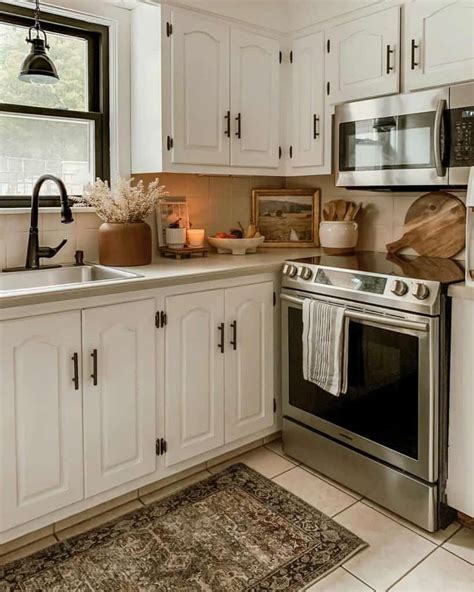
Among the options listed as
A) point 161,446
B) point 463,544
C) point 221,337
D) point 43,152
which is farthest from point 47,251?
point 463,544

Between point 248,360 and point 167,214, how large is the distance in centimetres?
90

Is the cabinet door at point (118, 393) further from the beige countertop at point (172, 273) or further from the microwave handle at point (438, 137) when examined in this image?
the microwave handle at point (438, 137)

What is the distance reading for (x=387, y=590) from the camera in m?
1.80

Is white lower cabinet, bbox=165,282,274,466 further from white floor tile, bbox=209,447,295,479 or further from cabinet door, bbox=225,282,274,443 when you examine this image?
white floor tile, bbox=209,447,295,479

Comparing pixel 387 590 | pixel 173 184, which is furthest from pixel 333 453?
pixel 173 184

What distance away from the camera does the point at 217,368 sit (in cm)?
248

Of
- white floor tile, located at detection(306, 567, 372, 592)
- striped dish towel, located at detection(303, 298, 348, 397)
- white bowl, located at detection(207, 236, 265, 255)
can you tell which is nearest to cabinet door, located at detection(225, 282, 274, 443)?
striped dish towel, located at detection(303, 298, 348, 397)

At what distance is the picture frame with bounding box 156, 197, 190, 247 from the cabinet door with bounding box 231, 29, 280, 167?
377 mm

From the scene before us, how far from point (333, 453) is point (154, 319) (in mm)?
1005

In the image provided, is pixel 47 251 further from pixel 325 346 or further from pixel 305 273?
pixel 325 346

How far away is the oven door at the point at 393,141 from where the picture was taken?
2.33m

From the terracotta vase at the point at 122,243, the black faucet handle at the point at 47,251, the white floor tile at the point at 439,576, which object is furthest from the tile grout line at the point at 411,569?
the black faucet handle at the point at 47,251

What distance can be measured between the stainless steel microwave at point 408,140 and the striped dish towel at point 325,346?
2.23ft

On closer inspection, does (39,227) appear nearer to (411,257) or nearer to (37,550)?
(37,550)
